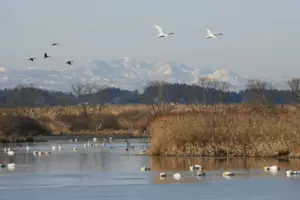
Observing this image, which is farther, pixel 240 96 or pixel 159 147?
pixel 240 96

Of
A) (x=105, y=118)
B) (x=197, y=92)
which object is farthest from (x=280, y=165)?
(x=197, y=92)

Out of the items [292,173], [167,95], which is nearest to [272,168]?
[292,173]

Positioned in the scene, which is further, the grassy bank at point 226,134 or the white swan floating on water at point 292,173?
the grassy bank at point 226,134

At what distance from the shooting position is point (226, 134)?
3778 centimetres

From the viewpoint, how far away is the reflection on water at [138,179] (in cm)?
2511

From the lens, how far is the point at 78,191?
26.1m

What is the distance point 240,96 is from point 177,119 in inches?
4962

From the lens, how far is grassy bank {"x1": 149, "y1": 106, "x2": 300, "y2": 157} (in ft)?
120

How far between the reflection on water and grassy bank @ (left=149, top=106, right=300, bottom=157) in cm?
110

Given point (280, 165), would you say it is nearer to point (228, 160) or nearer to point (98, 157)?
point (228, 160)

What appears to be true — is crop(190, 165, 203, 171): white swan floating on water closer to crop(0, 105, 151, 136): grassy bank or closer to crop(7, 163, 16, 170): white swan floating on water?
crop(7, 163, 16, 170): white swan floating on water

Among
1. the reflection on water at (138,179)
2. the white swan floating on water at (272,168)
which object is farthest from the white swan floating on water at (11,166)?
the white swan floating on water at (272,168)

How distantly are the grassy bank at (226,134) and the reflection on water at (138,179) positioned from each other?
3.61ft

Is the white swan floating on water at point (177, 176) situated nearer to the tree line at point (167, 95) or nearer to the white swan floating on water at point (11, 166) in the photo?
the white swan floating on water at point (11, 166)
